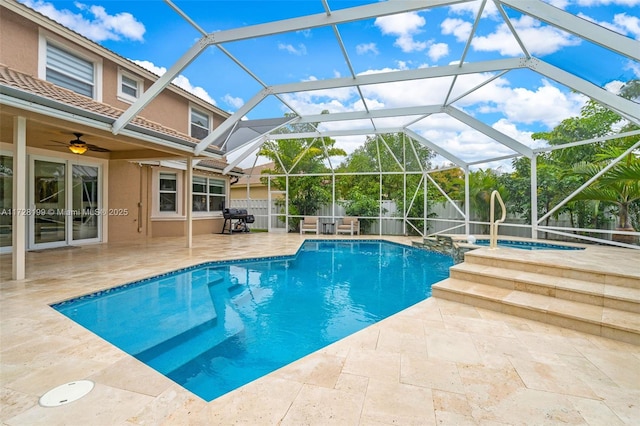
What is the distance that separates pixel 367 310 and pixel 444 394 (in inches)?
105

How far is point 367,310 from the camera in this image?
488cm

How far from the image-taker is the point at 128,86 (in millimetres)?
10000

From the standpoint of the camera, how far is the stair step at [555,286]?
3.66 m

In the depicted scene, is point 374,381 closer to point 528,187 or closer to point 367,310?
point 367,310

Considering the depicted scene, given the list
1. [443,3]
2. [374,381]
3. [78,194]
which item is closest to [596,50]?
[443,3]

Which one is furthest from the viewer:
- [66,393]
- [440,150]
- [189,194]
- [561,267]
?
[440,150]

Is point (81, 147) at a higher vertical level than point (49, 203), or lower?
higher

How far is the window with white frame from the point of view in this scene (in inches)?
380

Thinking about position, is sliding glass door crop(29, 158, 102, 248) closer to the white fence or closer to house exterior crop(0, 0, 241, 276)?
house exterior crop(0, 0, 241, 276)

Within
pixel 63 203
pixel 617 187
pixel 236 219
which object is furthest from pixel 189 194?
pixel 617 187

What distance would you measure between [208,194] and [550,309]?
12.8m

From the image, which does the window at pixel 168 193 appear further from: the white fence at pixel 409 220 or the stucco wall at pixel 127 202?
the white fence at pixel 409 220

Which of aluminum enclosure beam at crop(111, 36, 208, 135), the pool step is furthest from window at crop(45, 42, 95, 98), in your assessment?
the pool step

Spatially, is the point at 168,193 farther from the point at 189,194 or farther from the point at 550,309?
the point at 550,309
